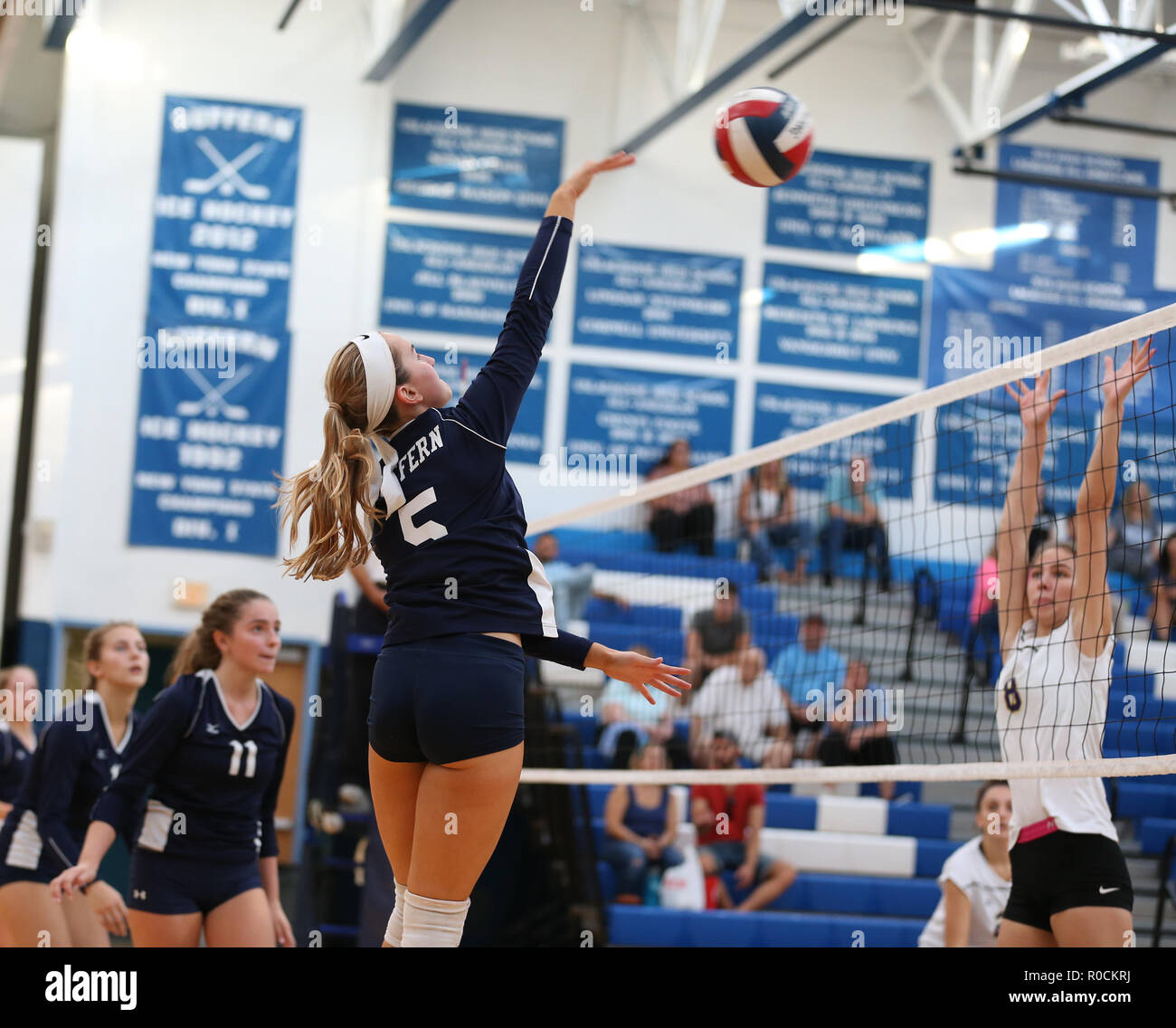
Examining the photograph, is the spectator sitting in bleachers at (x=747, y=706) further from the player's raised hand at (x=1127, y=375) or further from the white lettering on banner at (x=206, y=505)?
the white lettering on banner at (x=206, y=505)

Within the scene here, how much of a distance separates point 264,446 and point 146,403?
1.14 m

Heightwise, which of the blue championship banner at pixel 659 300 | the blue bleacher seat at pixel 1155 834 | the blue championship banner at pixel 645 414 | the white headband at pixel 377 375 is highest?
the blue championship banner at pixel 659 300

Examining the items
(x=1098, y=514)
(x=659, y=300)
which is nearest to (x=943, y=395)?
(x=1098, y=514)

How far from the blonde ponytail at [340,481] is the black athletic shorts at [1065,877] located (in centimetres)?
231

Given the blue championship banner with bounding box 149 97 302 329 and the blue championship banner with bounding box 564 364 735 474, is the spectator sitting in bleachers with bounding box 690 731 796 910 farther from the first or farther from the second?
the blue championship banner with bounding box 149 97 302 329

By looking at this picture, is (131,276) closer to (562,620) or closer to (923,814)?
(562,620)

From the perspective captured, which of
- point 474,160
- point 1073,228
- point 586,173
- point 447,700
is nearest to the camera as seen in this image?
point 447,700

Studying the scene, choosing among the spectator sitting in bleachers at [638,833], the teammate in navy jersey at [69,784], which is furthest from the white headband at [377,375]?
the spectator sitting in bleachers at [638,833]

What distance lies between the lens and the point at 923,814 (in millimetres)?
9195

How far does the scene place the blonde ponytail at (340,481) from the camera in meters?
3.00

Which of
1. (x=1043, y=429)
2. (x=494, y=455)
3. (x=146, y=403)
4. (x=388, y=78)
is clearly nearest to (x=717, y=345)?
(x=388, y=78)

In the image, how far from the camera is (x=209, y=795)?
458 cm

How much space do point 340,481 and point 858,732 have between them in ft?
20.4

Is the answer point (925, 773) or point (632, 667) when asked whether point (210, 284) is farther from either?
point (632, 667)
